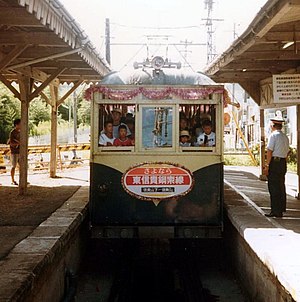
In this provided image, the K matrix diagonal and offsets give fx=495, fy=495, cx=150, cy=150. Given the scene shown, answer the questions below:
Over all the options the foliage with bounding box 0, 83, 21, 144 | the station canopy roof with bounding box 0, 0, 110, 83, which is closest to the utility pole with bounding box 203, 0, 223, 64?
the foliage with bounding box 0, 83, 21, 144

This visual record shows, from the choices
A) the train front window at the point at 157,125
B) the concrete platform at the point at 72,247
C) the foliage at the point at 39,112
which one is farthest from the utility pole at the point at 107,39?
the foliage at the point at 39,112

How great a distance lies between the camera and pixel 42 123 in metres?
48.2

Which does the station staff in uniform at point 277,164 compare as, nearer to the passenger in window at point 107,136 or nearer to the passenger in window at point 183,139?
the passenger in window at point 183,139

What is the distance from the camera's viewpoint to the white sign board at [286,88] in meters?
8.07

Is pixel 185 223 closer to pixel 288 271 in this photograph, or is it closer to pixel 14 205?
pixel 288 271

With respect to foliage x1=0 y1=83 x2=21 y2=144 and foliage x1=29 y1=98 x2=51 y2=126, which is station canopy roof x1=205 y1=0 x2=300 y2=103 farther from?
foliage x1=29 y1=98 x2=51 y2=126

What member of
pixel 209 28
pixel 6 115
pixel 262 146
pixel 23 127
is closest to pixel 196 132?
pixel 23 127

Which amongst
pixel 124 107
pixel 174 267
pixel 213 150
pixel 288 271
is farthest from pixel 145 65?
pixel 288 271

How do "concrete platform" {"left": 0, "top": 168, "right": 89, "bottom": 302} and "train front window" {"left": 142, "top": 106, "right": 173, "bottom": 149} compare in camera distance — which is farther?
"train front window" {"left": 142, "top": 106, "right": 173, "bottom": 149}

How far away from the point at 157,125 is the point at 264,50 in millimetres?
2679

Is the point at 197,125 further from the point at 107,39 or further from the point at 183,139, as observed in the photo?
the point at 107,39

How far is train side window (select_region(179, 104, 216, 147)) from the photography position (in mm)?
6820

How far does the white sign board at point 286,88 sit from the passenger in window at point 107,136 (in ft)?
9.65

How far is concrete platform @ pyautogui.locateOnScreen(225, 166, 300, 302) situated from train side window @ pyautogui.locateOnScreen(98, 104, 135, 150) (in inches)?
76.0
